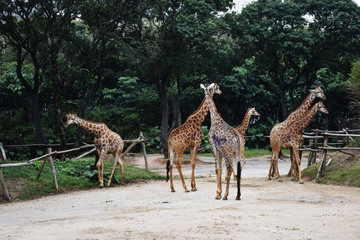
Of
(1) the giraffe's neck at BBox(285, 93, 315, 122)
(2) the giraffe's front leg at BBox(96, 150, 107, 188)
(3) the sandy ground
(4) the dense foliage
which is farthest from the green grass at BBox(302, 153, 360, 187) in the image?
(4) the dense foliage

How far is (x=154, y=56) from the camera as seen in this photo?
928 inches

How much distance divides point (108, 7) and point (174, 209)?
15255 millimetres

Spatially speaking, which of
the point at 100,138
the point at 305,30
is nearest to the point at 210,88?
the point at 100,138

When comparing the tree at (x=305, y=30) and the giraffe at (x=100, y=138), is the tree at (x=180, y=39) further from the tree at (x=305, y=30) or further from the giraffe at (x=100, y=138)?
the giraffe at (x=100, y=138)

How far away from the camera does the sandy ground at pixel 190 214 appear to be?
696 centimetres

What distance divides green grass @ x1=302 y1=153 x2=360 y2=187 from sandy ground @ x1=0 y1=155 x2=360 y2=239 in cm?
94

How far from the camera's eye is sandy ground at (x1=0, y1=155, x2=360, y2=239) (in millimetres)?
6957

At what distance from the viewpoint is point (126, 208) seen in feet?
32.6

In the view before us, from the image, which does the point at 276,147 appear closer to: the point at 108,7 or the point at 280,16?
the point at 108,7

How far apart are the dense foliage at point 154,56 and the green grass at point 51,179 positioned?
356 centimetres

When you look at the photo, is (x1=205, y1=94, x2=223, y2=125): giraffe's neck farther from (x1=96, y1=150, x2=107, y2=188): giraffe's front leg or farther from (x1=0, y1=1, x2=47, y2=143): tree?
(x1=0, y1=1, x2=47, y2=143): tree

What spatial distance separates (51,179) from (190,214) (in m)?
7.01

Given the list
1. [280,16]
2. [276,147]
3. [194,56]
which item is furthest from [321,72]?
[276,147]

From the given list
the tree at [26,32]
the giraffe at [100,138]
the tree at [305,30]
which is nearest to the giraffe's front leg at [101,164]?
the giraffe at [100,138]
